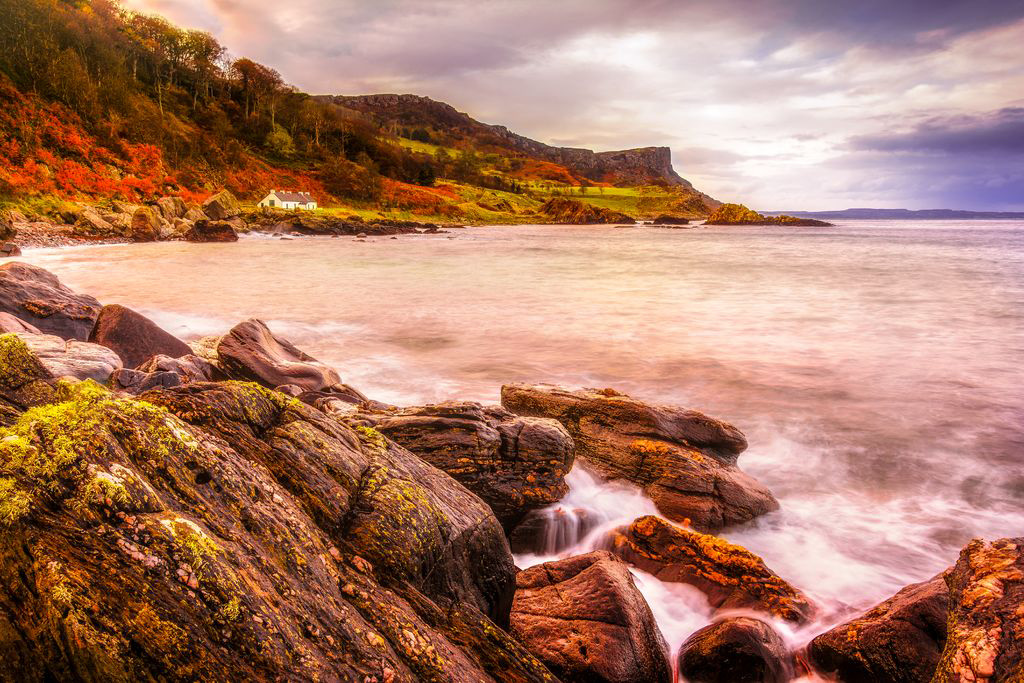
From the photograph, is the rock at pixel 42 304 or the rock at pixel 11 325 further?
the rock at pixel 42 304

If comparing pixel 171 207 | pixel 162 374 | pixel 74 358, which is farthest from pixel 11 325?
pixel 171 207

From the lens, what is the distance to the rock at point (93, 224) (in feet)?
132

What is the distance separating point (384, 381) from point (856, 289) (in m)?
28.4

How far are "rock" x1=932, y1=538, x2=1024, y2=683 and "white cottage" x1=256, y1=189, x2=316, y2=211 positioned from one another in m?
77.5

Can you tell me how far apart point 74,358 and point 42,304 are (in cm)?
533

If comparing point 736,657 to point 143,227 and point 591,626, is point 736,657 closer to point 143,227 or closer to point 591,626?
point 591,626

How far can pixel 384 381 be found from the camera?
44.3 ft

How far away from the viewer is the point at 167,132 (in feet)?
224

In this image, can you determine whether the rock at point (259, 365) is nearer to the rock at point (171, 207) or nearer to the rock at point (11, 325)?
the rock at point (11, 325)

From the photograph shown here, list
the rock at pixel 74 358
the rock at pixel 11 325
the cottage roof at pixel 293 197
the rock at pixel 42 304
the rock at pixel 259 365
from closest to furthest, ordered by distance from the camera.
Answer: the rock at pixel 74 358
the rock at pixel 11 325
the rock at pixel 259 365
the rock at pixel 42 304
the cottage roof at pixel 293 197

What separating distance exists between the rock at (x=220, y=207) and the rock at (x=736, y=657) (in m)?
64.2

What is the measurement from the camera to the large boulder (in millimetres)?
4625

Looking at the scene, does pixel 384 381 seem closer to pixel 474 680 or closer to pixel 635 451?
pixel 635 451

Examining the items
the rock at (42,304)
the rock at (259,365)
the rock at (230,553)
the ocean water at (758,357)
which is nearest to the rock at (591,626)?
the rock at (230,553)
